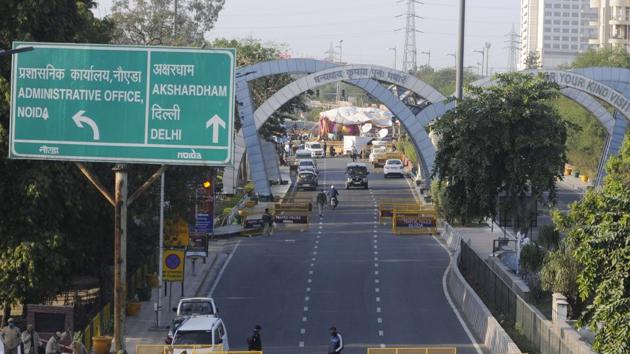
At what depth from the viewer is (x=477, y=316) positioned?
35.7 meters

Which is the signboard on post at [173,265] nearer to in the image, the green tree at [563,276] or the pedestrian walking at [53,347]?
the pedestrian walking at [53,347]

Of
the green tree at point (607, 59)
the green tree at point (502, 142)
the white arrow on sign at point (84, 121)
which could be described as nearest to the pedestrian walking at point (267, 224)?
the green tree at point (502, 142)

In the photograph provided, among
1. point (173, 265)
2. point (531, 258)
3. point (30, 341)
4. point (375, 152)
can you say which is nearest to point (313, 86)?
point (531, 258)

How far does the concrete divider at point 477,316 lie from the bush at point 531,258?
203 centimetres

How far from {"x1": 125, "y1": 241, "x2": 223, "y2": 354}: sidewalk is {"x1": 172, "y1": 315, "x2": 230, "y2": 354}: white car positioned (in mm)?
2908

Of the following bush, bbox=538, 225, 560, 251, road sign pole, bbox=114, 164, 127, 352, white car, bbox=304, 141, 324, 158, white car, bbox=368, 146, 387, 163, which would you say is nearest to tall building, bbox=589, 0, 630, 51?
white car, bbox=368, 146, 387, 163

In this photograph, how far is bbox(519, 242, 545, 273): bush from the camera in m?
40.0

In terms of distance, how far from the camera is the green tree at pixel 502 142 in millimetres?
46406

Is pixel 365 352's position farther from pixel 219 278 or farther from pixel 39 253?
pixel 219 278

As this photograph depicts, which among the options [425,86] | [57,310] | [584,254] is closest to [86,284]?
[57,310]

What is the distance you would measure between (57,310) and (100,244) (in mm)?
7577

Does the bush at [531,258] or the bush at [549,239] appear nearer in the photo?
the bush at [531,258]

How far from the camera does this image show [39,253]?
3288 centimetres

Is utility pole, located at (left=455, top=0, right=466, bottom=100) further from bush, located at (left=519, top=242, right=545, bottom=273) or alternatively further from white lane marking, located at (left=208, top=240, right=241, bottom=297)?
bush, located at (left=519, top=242, right=545, bottom=273)
